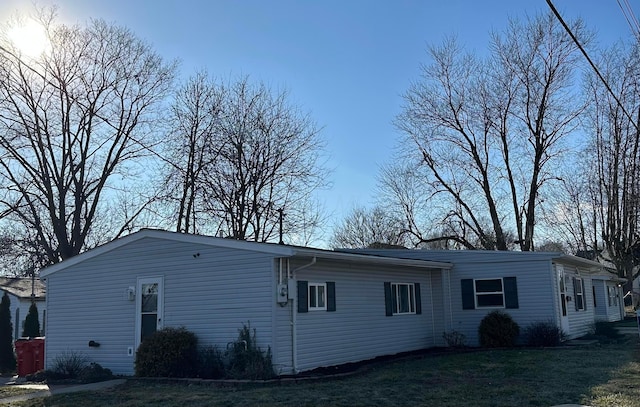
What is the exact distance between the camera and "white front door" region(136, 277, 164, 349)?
1341 cm

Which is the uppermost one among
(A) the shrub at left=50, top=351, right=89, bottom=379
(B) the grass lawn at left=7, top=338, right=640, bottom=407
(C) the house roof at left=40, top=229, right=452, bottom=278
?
(C) the house roof at left=40, top=229, right=452, bottom=278

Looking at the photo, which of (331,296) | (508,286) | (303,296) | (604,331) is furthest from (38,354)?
(604,331)

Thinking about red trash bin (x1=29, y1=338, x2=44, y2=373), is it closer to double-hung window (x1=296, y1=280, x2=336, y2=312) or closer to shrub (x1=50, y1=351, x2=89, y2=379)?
shrub (x1=50, y1=351, x2=89, y2=379)

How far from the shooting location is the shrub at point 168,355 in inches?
476

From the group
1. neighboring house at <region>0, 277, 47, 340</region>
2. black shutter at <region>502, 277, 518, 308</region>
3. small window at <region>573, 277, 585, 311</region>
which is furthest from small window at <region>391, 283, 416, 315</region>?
neighboring house at <region>0, 277, 47, 340</region>

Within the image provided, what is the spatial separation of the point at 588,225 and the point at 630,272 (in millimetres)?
4630

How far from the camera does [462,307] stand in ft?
60.2

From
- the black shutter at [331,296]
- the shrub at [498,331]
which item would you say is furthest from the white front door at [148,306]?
the shrub at [498,331]

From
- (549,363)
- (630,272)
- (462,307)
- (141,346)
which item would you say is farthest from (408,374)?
(630,272)

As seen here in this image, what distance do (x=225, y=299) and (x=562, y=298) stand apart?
1112 cm

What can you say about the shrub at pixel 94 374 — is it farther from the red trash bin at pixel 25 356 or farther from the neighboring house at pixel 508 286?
the neighboring house at pixel 508 286

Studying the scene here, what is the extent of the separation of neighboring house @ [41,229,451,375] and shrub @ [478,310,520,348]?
245 cm

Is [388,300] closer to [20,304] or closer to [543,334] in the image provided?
[543,334]

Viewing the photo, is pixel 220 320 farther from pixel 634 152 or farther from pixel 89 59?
pixel 634 152
